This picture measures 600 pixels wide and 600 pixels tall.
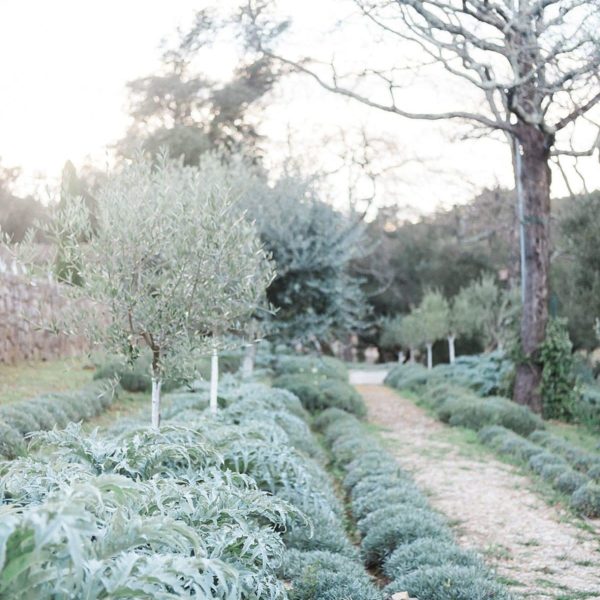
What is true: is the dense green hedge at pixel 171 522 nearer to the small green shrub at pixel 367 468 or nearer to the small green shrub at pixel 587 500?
the small green shrub at pixel 367 468

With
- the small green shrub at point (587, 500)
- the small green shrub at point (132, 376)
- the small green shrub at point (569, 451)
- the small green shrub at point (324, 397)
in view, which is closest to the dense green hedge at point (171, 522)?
the small green shrub at point (587, 500)

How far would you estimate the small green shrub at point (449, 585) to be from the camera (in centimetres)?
454

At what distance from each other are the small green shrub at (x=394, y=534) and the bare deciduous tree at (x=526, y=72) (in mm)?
7422

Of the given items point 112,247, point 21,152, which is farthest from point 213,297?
point 21,152

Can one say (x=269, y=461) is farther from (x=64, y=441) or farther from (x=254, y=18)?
(x=254, y=18)

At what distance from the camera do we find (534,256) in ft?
49.7

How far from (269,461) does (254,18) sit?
10567 mm

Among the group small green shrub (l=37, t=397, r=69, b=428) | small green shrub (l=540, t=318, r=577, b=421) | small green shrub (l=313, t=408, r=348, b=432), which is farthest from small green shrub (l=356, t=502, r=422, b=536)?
small green shrub (l=540, t=318, r=577, b=421)

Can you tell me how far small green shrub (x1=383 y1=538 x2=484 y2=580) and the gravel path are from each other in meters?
0.54

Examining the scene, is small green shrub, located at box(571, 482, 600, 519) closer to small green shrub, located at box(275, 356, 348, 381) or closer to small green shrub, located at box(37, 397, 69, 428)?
small green shrub, located at box(37, 397, 69, 428)

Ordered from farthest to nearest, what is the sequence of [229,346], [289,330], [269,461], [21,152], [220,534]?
1. [21,152]
2. [289,330]
3. [229,346]
4. [269,461]
5. [220,534]

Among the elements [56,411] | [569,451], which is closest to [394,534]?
[56,411]

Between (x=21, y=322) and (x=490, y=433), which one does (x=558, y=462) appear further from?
(x=21, y=322)

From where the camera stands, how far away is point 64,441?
482 centimetres
